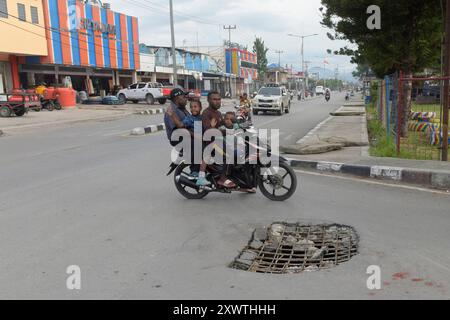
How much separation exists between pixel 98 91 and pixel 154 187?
1507 inches

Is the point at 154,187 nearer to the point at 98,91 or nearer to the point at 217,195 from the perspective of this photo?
the point at 217,195

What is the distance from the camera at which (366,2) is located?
1158 cm

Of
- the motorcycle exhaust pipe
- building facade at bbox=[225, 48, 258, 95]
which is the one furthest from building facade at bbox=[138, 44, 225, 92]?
the motorcycle exhaust pipe

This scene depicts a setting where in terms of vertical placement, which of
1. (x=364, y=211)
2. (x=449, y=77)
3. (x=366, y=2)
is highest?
(x=366, y=2)

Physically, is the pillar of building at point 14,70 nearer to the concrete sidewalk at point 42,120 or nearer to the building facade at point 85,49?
the building facade at point 85,49

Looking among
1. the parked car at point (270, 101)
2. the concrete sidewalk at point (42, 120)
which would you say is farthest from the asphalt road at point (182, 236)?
the parked car at point (270, 101)

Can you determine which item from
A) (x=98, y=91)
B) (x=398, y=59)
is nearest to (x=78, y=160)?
(x=398, y=59)

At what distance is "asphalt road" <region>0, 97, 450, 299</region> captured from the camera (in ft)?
11.9

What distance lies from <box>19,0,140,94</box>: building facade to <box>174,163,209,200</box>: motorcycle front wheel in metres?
28.9

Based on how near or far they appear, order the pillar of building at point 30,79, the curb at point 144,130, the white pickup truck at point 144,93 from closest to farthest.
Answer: the curb at point 144,130
the pillar of building at point 30,79
the white pickup truck at point 144,93

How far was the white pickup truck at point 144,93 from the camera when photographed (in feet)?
125

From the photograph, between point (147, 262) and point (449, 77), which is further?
point (449, 77)

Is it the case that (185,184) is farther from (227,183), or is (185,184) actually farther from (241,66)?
(241,66)
